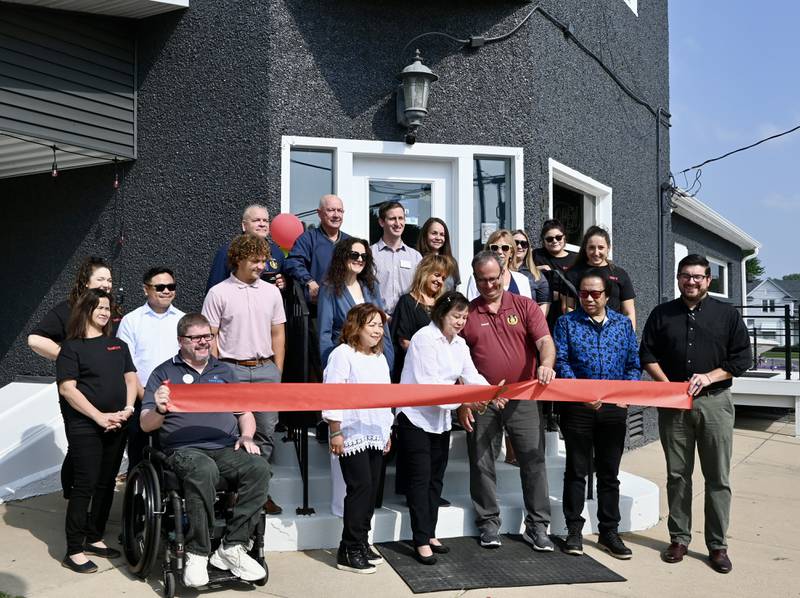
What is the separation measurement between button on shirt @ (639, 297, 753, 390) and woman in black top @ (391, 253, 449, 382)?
1.40 metres

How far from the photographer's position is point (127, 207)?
7.00 meters

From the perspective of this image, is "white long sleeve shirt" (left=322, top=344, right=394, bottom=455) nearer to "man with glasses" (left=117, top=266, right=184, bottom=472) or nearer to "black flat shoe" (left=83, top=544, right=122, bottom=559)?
"man with glasses" (left=117, top=266, right=184, bottom=472)

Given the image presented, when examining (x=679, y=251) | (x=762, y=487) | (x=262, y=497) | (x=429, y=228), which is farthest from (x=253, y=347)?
(x=679, y=251)

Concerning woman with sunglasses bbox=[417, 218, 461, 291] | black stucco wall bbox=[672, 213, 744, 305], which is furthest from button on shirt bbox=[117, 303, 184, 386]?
black stucco wall bbox=[672, 213, 744, 305]

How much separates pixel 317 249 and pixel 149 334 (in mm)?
1247

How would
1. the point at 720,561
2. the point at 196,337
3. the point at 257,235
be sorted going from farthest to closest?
the point at 257,235 → the point at 720,561 → the point at 196,337

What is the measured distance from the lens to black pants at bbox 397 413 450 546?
4.15 meters

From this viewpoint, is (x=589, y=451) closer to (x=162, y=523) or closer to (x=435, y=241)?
(x=435, y=241)

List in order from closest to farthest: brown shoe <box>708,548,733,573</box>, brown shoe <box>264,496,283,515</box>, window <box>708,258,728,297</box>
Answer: brown shoe <box>708,548,733,573</box> < brown shoe <box>264,496,283,515</box> < window <box>708,258,728,297</box>

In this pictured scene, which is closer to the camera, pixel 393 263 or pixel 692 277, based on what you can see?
pixel 692 277

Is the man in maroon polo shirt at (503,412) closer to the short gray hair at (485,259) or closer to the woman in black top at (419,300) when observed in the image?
the short gray hair at (485,259)

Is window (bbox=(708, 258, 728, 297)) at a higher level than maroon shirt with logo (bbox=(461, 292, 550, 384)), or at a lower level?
higher

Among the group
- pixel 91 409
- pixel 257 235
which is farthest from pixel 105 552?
pixel 257 235

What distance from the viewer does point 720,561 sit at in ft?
14.1
